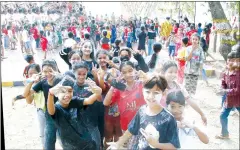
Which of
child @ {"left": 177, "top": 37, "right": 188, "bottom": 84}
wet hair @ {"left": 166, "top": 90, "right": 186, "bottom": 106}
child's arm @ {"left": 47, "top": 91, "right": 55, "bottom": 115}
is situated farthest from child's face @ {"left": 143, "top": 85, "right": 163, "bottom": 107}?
child's arm @ {"left": 47, "top": 91, "right": 55, "bottom": 115}

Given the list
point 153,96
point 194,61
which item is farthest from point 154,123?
point 194,61

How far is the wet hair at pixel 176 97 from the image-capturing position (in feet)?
7.32

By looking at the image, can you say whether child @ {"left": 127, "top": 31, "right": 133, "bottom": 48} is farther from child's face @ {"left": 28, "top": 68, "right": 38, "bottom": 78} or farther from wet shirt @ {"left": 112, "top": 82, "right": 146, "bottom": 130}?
child's face @ {"left": 28, "top": 68, "right": 38, "bottom": 78}

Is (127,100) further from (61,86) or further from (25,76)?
(25,76)

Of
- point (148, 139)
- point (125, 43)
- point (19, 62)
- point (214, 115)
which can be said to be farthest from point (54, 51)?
point (214, 115)

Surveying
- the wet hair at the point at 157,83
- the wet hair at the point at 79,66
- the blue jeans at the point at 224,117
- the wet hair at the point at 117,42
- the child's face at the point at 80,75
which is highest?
the wet hair at the point at 117,42

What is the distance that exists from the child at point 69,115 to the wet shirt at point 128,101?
0.17m

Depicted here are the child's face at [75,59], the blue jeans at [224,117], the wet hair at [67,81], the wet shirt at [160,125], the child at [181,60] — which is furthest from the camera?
the blue jeans at [224,117]

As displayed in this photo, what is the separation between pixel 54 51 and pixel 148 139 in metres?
0.86

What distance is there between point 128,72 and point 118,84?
105 mm

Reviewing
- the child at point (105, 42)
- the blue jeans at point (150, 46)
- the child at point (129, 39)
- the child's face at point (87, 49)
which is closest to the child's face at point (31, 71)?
the child's face at point (87, 49)

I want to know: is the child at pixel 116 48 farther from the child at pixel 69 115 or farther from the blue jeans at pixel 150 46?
the child at pixel 69 115

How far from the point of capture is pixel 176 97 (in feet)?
7.42

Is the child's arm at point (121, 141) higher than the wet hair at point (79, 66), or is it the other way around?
the wet hair at point (79, 66)
